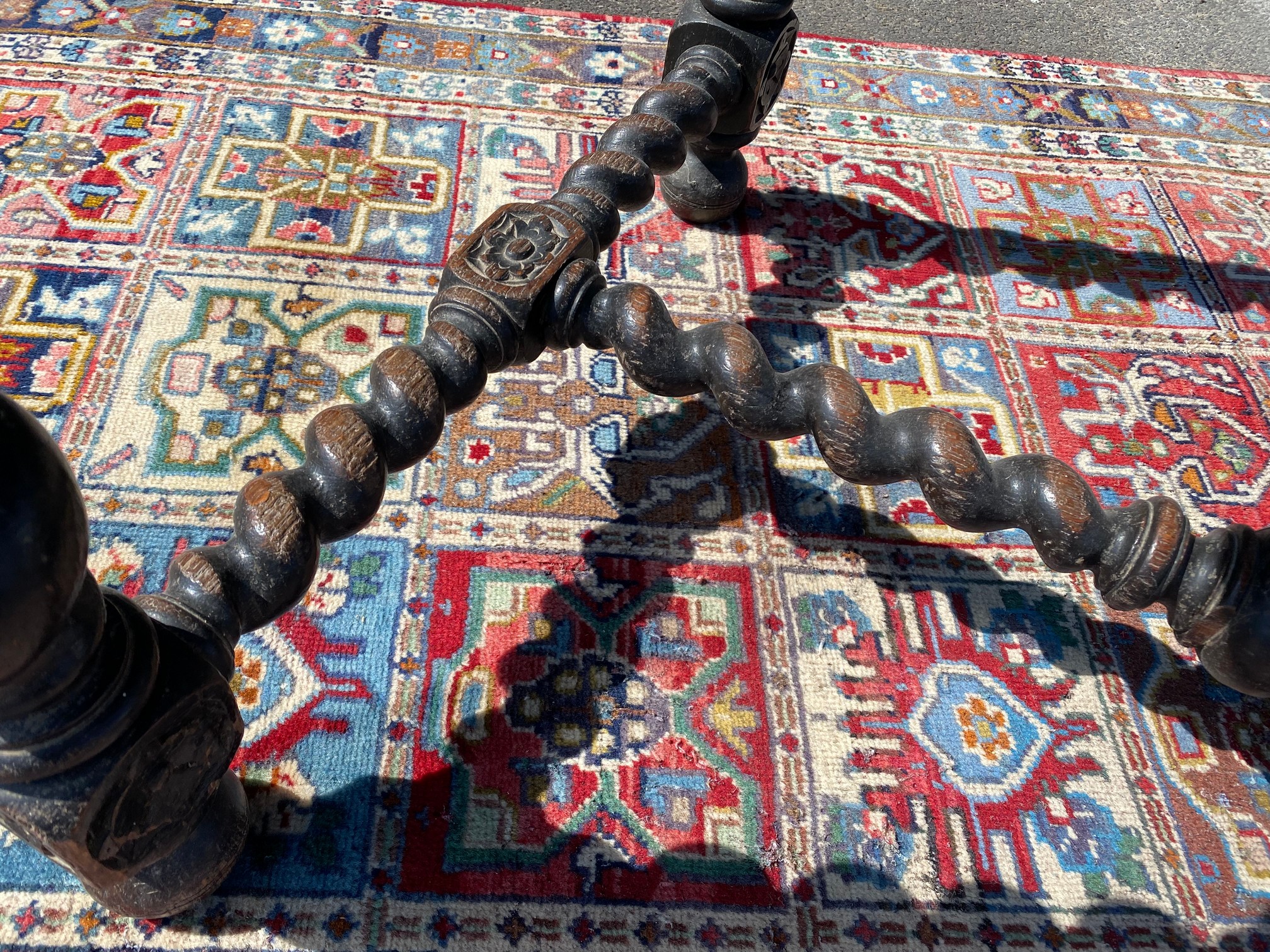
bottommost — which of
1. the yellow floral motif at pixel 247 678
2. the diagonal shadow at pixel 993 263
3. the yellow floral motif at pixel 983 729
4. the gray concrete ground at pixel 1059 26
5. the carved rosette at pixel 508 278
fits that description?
the yellow floral motif at pixel 247 678

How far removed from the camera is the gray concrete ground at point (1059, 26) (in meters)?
2.05

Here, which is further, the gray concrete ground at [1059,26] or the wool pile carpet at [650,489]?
the gray concrete ground at [1059,26]

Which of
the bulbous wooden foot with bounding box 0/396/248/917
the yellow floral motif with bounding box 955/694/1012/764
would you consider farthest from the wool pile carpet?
the bulbous wooden foot with bounding box 0/396/248/917

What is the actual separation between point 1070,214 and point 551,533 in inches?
45.2

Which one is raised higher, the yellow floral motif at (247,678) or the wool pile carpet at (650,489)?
the wool pile carpet at (650,489)

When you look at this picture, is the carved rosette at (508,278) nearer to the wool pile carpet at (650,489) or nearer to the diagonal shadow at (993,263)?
the wool pile carpet at (650,489)

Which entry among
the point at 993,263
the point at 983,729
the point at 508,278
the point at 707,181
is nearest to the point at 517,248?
the point at 508,278

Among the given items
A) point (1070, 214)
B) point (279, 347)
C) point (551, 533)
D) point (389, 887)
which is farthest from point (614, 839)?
point (1070, 214)

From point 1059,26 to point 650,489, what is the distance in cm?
172

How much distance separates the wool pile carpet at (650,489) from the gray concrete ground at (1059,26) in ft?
0.88

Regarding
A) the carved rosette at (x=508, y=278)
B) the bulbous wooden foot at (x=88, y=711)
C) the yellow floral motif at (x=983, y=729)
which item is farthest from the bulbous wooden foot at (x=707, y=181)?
the bulbous wooden foot at (x=88, y=711)

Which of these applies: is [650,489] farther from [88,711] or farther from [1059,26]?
[1059,26]

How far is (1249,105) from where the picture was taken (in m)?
1.89

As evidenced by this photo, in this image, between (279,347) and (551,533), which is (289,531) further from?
(279,347)
